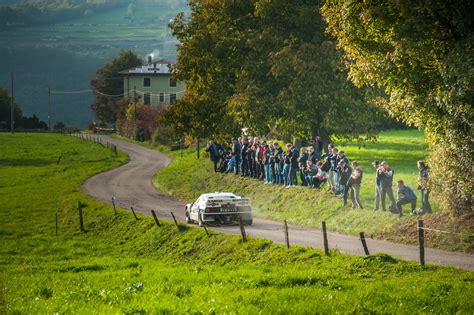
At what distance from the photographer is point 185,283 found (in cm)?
2073

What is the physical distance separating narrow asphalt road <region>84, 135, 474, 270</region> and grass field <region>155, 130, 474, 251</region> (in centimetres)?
82

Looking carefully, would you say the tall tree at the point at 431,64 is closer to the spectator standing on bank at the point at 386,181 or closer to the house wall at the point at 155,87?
the spectator standing on bank at the point at 386,181

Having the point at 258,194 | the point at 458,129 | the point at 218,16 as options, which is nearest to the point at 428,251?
the point at 458,129

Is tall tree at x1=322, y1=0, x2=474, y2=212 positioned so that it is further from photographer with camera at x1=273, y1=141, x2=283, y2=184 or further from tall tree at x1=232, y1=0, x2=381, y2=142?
tall tree at x1=232, y1=0, x2=381, y2=142

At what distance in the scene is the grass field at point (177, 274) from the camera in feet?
52.2

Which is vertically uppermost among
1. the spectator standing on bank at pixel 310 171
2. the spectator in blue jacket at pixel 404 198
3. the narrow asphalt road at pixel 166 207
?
the spectator standing on bank at pixel 310 171

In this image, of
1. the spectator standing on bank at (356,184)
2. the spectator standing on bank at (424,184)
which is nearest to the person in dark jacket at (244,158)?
the spectator standing on bank at (356,184)

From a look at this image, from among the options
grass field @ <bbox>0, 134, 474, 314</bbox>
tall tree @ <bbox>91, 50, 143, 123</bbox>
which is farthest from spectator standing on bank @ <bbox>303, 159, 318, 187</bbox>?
tall tree @ <bbox>91, 50, 143, 123</bbox>

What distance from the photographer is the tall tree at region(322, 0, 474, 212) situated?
82.0ft

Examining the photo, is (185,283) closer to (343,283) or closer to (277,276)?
(277,276)

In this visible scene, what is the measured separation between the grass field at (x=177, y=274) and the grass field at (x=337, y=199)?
472 cm

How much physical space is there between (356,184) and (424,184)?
4938mm

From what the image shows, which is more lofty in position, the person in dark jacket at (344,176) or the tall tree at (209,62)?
the tall tree at (209,62)

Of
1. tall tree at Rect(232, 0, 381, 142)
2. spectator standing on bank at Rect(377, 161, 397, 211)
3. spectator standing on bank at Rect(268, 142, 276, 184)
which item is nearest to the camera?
spectator standing on bank at Rect(377, 161, 397, 211)
